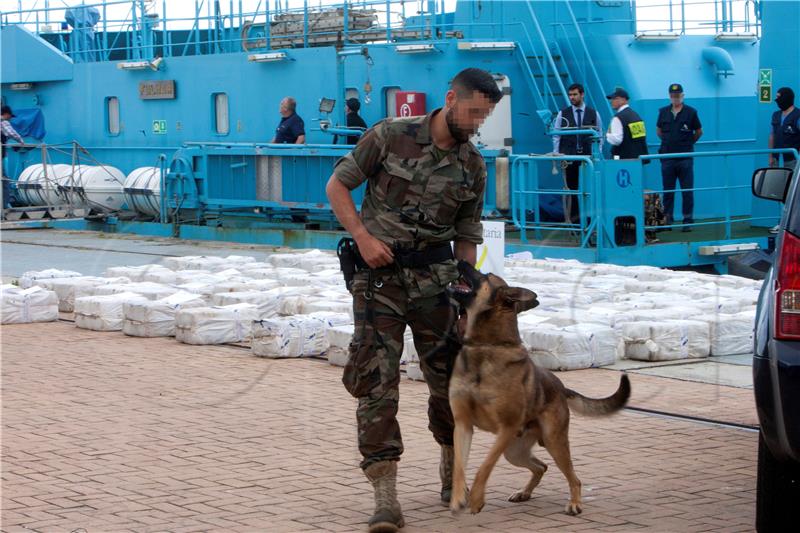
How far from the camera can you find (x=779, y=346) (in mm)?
4445

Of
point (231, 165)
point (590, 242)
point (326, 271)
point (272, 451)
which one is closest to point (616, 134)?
point (590, 242)

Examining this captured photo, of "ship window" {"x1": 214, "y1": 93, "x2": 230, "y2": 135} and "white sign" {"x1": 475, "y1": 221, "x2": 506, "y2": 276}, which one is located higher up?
"ship window" {"x1": 214, "y1": 93, "x2": 230, "y2": 135}

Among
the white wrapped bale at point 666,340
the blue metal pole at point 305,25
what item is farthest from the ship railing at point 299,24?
the white wrapped bale at point 666,340

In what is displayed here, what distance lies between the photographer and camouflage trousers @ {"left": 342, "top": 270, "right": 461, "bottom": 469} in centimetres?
523

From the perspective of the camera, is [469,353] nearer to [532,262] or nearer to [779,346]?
[779,346]

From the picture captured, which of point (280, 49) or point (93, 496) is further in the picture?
point (280, 49)

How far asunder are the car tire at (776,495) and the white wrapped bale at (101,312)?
7203mm

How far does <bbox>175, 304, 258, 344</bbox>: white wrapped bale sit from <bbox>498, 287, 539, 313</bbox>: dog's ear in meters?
5.23

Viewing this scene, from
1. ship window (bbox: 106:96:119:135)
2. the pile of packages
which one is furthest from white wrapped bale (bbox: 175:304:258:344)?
ship window (bbox: 106:96:119:135)

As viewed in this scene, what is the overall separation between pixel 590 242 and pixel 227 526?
1100 cm

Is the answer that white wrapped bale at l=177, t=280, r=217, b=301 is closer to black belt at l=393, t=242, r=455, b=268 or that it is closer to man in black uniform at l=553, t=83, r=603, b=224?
man in black uniform at l=553, t=83, r=603, b=224

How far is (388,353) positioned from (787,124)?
12.2 metres

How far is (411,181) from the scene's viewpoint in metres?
5.27

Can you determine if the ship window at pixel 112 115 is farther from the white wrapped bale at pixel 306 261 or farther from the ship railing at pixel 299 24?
the white wrapped bale at pixel 306 261
